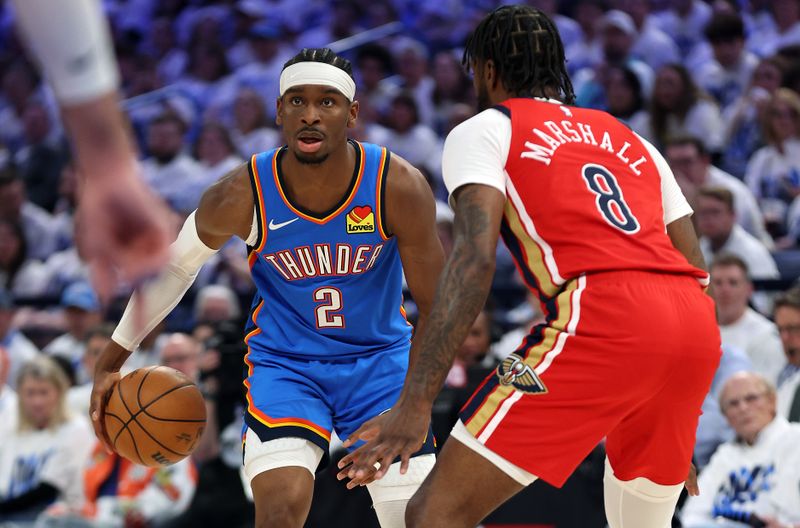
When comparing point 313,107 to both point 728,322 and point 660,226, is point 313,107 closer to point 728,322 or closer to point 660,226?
point 660,226

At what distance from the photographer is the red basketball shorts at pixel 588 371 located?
320 cm

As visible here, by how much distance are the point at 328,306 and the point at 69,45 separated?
2895mm

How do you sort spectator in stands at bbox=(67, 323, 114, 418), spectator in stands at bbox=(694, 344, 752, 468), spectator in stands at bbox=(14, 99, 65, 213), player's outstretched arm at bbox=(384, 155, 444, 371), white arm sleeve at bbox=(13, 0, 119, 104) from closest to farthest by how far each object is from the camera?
white arm sleeve at bbox=(13, 0, 119, 104) < player's outstretched arm at bbox=(384, 155, 444, 371) < spectator in stands at bbox=(694, 344, 752, 468) < spectator in stands at bbox=(67, 323, 114, 418) < spectator in stands at bbox=(14, 99, 65, 213)

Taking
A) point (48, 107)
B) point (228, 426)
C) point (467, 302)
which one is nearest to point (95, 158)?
point (467, 302)

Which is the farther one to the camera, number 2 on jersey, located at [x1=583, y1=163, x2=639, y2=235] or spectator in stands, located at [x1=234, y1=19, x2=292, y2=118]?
spectator in stands, located at [x1=234, y1=19, x2=292, y2=118]

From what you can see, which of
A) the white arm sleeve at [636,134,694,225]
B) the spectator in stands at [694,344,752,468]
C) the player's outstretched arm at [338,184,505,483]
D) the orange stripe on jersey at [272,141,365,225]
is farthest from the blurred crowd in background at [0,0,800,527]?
the white arm sleeve at [636,134,694,225]

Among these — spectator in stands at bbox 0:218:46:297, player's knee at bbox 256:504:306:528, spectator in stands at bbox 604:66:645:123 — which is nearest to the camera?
player's knee at bbox 256:504:306:528

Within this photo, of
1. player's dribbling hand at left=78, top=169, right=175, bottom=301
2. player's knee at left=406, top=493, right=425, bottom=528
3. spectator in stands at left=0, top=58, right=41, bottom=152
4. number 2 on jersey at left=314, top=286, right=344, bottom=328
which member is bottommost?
spectator in stands at left=0, top=58, right=41, bottom=152

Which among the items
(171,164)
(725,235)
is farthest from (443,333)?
(171,164)

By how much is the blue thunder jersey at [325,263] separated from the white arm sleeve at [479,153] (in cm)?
79

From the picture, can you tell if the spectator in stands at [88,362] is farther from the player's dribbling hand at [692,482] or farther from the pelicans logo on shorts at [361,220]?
the player's dribbling hand at [692,482]

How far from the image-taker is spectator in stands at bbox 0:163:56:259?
32.9ft

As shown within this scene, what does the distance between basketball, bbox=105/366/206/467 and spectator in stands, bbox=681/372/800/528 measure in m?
2.77

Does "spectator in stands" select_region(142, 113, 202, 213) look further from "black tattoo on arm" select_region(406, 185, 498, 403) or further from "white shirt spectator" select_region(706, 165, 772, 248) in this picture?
"black tattoo on arm" select_region(406, 185, 498, 403)
